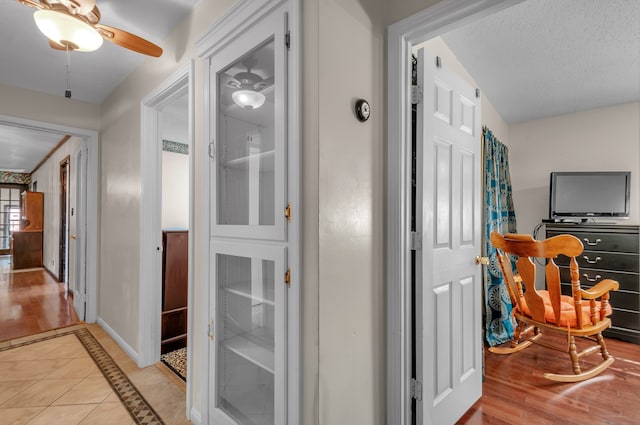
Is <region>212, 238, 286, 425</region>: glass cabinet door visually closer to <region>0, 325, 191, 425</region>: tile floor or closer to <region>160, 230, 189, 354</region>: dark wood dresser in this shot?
<region>0, 325, 191, 425</region>: tile floor

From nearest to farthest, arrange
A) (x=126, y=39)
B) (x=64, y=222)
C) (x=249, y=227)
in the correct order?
(x=249, y=227) < (x=126, y=39) < (x=64, y=222)

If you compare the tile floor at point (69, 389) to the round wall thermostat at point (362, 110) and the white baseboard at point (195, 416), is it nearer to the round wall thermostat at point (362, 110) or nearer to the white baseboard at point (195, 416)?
the white baseboard at point (195, 416)

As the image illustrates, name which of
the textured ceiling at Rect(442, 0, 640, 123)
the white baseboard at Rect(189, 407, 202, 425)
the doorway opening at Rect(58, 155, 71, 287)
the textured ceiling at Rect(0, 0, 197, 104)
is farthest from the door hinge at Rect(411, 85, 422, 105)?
the doorway opening at Rect(58, 155, 71, 287)

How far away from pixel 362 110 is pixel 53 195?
23.8 feet

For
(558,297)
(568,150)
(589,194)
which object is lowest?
(558,297)

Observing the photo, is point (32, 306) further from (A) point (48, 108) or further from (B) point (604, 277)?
(B) point (604, 277)

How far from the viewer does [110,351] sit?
274 centimetres

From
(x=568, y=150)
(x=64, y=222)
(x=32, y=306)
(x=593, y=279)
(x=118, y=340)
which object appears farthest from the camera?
(x=64, y=222)

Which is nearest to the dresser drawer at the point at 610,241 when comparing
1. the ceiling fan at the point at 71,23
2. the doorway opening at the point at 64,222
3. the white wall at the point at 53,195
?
the ceiling fan at the point at 71,23

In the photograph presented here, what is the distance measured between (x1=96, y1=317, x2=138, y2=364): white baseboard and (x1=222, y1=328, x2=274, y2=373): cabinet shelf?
5.02 feet

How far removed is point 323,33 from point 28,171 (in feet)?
A: 34.5

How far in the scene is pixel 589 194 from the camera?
3.52m

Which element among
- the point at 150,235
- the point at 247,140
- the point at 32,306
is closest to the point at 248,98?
the point at 247,140

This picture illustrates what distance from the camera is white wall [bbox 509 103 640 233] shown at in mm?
3441
